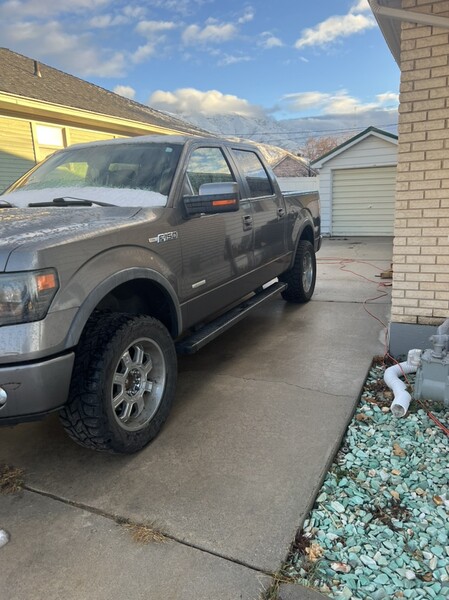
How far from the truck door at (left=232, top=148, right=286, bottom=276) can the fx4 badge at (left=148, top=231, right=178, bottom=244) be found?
1494mm

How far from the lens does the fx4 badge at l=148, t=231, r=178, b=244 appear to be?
293 cm

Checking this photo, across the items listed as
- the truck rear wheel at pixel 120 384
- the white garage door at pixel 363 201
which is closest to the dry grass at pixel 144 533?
the truck rear wheel at pixel 120 384

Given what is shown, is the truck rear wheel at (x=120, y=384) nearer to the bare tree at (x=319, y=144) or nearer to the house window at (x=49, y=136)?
the house window at (x=49, y=136)

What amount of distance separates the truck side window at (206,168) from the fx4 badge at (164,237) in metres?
0.56

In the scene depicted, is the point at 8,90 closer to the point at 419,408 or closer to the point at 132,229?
the point at 132,229

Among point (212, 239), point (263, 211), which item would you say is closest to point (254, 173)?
point (263, 211)

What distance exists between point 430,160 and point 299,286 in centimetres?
266

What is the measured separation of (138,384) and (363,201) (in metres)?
13.1

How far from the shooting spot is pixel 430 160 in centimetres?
370

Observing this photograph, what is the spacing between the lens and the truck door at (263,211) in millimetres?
4551

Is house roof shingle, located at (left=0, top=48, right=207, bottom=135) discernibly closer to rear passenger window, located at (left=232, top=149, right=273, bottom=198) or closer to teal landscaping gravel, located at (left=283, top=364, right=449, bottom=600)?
rear passenger window, located at (left=232, top=149, right=273, bottom=198)

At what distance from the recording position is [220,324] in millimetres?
3871

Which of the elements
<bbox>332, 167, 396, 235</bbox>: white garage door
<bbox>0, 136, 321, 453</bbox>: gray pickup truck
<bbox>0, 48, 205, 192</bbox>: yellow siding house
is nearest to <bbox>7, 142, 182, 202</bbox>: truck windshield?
<bbox>0, 136, 321, 453</bbox>: gray pickup truck

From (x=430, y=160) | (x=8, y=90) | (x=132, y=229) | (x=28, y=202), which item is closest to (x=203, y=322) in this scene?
(x=132, y=229)
